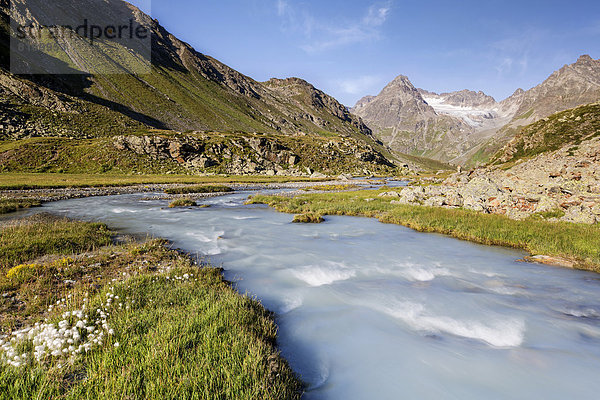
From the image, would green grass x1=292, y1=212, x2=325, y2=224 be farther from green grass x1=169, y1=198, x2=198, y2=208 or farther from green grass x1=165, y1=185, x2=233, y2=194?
green grass x1=165, y1=185, x2=233, y2=194

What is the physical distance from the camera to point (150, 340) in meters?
5.13

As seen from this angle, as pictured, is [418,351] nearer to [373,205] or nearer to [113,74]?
[373,205]

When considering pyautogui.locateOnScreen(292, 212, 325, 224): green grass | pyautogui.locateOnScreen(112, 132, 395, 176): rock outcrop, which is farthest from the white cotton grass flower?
pyautogui.locateOnScreen(112, 132, 395, 176): rock outcrop

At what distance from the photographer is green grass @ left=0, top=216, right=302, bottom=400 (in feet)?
12.9

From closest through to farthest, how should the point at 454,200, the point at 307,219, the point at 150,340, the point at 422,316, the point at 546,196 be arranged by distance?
the point at 150,340, the point at 422,316, the point at 546,196, the point at 307,219, the point at 454,200

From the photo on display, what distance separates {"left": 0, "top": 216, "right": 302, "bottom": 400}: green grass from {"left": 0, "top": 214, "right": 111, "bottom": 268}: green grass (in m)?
1.24

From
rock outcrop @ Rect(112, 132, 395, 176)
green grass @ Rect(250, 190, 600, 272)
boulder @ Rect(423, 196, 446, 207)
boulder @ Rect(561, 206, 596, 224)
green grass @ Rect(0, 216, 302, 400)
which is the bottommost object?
green grass @ Rect(0, 216, 302, 400)

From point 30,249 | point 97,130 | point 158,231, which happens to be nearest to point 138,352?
point 30,249

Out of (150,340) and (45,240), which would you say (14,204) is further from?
(150,340)

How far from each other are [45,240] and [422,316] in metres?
17.7

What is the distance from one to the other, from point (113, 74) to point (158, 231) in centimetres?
23105

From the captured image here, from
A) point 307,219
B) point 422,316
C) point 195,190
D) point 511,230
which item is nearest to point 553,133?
point 511,230

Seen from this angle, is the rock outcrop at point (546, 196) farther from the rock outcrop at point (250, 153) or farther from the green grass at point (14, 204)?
the rock outcrop at point (250, 153)

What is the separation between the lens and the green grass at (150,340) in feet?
12.9
